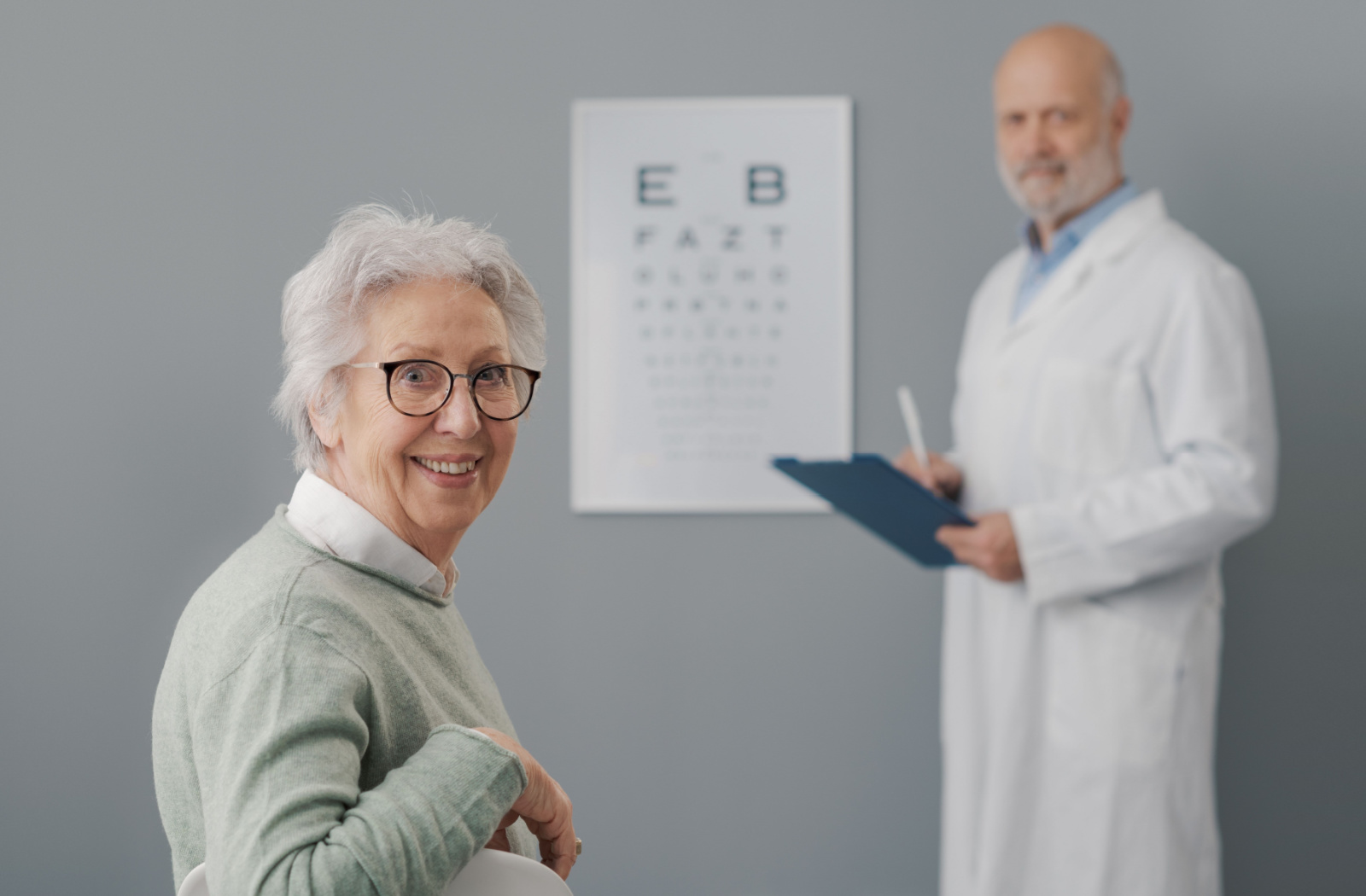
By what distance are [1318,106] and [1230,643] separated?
1043 millimetres

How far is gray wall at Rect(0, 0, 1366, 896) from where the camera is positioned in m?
2.01

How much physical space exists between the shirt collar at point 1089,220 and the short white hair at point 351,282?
1.09 meters

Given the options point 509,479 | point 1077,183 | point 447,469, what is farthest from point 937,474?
point 447,469

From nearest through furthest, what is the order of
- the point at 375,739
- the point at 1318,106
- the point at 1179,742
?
1. the point at 375,739
2. the point at 1179,742
3. the point at 1318,106

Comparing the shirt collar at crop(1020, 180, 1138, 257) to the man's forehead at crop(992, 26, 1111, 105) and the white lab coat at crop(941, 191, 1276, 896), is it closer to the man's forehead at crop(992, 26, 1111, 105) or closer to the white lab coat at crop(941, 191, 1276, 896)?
the white lab coat at crop(941, 191, 1276, 896)

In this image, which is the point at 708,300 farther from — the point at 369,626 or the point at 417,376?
the point at 369,626

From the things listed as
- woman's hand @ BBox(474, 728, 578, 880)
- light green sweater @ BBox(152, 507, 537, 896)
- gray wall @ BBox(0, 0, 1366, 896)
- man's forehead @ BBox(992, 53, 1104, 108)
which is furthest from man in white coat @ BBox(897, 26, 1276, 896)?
light green sweater @ BBox(152, 507, 537, 896)

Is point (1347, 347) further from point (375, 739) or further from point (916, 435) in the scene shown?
point (375, 739)

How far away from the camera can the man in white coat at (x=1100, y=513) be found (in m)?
1.44

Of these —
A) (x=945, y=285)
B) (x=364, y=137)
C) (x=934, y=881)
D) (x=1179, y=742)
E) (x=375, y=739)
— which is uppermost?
(x=364, y=137)

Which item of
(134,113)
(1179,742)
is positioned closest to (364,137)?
(134,113)

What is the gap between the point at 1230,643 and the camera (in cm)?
196

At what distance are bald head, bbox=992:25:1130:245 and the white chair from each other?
1.31 meters

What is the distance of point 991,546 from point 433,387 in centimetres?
97
